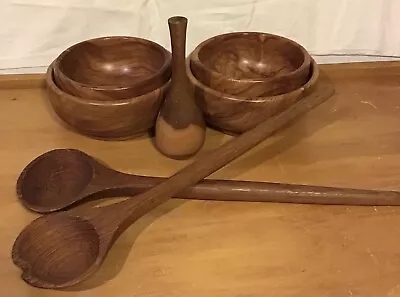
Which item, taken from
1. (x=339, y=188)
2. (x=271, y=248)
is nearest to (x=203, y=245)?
(x=271, y=248)

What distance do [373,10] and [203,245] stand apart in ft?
1.53

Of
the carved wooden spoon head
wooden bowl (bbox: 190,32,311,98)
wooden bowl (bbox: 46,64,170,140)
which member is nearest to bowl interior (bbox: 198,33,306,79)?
wooden bowl (bbox: 190,32,311,98)

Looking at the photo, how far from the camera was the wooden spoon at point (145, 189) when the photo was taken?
2.20 feet

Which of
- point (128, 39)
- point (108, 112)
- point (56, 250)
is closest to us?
point (56, 250)

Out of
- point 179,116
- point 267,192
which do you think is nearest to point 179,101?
point 179,116

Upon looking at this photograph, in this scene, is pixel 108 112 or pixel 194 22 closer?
pixel 108 112

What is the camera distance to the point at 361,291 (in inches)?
22.8

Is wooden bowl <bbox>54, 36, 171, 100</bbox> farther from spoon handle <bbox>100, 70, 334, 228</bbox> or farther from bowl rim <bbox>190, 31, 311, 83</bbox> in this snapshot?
spoon handle <bbox>100, 70, 334, 228</bbox>

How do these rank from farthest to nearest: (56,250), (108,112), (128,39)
Result: (128,39) < (108,112) < (56,250)

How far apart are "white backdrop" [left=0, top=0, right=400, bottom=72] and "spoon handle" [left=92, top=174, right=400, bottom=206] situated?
29cm

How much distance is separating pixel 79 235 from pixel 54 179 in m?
0.10

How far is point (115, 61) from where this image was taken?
2.77 feet

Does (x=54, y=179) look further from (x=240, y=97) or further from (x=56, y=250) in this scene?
(x=240, y=97)

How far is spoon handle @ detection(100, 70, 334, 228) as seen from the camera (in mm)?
629
